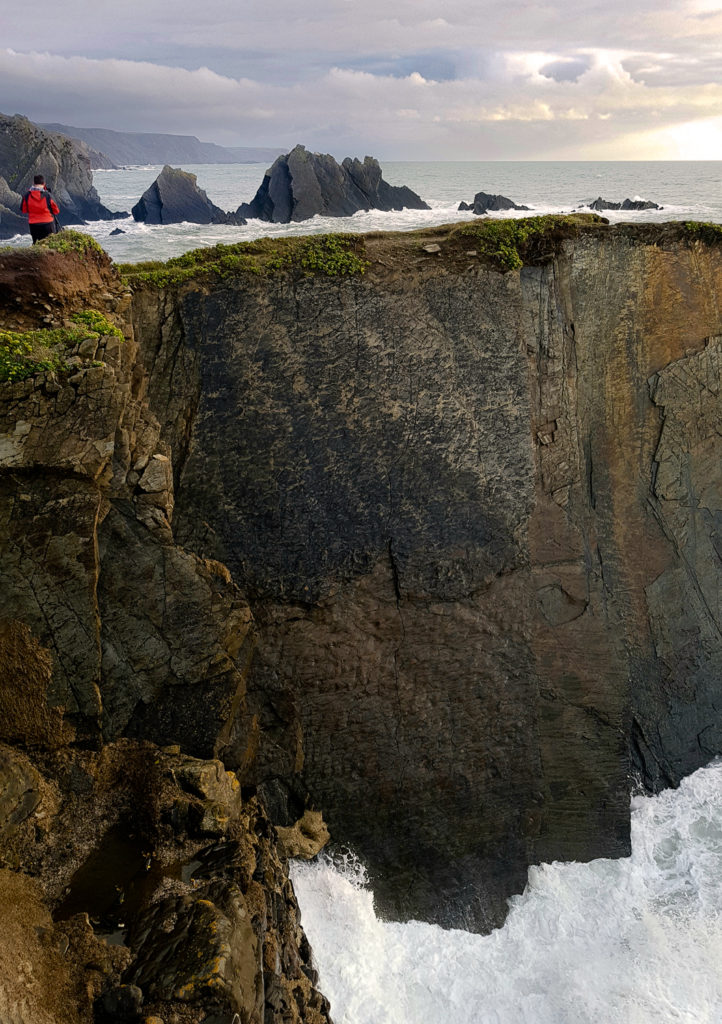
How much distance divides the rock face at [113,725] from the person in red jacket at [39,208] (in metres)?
2.30

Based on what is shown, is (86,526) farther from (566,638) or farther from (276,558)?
(566,638)

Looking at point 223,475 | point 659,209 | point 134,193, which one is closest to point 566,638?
point 223,475

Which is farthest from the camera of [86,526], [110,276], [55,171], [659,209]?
[55,171]

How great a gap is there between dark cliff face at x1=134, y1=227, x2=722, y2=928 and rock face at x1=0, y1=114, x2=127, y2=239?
2496 inches

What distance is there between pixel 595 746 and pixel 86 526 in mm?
7983

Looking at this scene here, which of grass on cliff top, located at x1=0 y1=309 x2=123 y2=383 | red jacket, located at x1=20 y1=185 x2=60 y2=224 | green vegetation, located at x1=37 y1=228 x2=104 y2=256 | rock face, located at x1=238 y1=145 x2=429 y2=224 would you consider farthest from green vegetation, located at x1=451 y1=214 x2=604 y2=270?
rock face, located at x1=238 y1=145 x2=429 y2=224

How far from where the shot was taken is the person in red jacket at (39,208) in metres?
10.3

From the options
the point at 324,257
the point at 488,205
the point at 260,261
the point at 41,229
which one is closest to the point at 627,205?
the point at 488,205

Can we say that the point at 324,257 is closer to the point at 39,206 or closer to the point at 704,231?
the point at 39,206

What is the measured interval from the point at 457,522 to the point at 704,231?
587cm

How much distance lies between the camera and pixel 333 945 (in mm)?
Answer: 9344

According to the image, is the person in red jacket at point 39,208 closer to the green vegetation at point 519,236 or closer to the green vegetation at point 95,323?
the green vegetation at point 95,323

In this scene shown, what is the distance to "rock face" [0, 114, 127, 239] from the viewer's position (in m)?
64.2

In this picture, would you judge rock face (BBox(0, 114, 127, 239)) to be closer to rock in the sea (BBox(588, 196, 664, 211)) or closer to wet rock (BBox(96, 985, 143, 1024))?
rock in the sea (BBox(588, 196, 664, 211))
